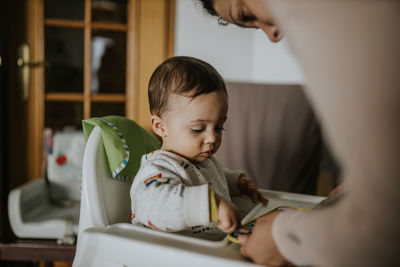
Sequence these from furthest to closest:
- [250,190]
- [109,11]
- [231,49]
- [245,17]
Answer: [231,49] → [109,11] → [250,190] → [245,17]

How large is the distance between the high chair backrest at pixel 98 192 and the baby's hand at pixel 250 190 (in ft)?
0.95

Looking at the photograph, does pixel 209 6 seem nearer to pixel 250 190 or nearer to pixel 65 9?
pixel 250 190

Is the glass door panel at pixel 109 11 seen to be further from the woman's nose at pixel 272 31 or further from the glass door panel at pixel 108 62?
the woman's nose at pixel 272 31

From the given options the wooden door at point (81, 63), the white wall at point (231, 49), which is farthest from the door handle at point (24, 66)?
the white wall at point (231, 49)

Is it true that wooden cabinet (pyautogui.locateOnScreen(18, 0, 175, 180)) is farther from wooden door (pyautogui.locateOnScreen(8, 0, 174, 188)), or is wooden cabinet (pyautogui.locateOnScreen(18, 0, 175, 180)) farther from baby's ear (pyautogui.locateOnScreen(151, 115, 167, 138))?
baby's ear (pyautogui.locateOnScreen(151, 115, 167, 138))

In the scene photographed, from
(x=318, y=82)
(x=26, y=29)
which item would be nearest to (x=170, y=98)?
(x=318, y=82)

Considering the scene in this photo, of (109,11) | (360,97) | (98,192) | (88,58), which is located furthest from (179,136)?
(109,11)

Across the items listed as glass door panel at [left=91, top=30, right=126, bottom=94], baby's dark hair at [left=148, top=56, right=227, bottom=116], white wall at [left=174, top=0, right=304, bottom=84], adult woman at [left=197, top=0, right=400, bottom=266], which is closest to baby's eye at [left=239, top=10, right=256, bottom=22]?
adult woman at [left=197, top=0, right=400, bottom=266]

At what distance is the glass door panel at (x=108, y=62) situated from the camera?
186 centimetres

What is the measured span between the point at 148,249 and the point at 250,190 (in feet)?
1.22

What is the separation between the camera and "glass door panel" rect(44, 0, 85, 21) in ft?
5.92

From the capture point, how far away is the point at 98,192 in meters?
0.62

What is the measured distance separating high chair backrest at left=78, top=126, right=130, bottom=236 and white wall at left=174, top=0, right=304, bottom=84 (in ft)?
4.49

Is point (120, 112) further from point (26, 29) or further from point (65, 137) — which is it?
point (26, 29)
